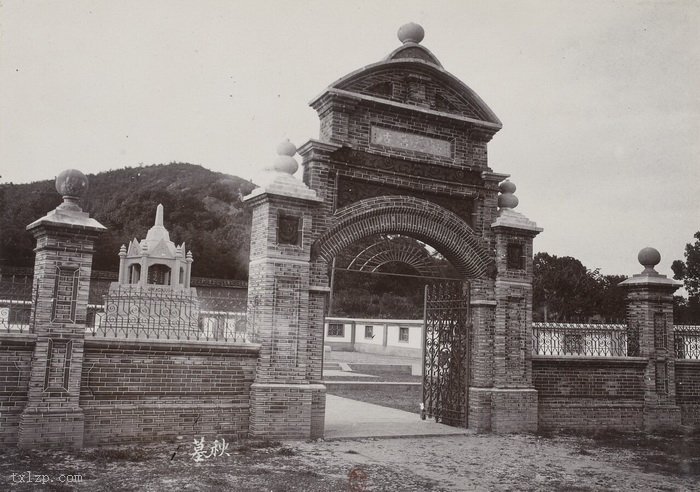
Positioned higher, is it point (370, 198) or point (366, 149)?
point (366, 149)

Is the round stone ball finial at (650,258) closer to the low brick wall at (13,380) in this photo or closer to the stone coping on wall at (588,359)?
the stone coping on wall at (588,359)

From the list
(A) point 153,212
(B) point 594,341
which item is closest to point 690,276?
(B) point 594,341

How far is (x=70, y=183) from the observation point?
29.7ft

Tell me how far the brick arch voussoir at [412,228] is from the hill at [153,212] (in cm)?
3689

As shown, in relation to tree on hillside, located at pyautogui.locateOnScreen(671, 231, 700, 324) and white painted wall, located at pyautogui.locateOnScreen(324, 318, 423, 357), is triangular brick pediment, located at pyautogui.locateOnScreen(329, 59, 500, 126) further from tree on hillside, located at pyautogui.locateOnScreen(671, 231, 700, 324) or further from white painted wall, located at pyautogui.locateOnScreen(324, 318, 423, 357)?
white painted wall, located at pyautogui.locateOnScreen(324, 318, 423, 357)

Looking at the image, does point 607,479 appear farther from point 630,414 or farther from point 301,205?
point 301,205

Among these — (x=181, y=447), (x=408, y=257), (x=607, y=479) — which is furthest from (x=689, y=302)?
(x=181, y=447)

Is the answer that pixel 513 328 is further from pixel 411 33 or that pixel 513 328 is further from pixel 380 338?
pixel 380 338

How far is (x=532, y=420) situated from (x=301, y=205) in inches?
218

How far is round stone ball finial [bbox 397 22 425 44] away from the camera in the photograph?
11.5m

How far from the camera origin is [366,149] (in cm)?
1085

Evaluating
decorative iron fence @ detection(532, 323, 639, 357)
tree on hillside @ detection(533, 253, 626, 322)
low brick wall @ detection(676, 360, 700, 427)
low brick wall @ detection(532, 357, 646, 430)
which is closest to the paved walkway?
low brick wall @ detection(532, 357, 646, 430)

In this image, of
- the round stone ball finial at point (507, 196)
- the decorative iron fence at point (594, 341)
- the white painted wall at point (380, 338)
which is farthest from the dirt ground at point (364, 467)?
the white painted wall at point (380, 338)

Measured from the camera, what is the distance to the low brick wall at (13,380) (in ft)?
27.1
